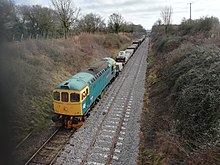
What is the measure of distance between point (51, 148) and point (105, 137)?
104 inches

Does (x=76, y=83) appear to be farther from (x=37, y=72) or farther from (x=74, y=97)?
(x=37, y=72)

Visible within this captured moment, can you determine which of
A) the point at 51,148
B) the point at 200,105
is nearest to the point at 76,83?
the point at 51,148

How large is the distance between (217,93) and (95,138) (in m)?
5.92

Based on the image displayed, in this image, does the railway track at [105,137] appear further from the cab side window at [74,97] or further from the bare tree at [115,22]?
the bare tree at [115,22]

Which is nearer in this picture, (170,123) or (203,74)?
(170,123)

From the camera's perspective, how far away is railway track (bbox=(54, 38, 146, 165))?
27.6ft

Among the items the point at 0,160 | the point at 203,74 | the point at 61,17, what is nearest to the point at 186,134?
the point at 203,74

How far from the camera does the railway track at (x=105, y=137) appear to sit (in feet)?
27.6

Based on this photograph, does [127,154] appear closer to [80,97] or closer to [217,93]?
[80,97]

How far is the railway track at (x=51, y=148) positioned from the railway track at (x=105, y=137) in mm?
366

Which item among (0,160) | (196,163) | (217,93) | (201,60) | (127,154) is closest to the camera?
(0,160)

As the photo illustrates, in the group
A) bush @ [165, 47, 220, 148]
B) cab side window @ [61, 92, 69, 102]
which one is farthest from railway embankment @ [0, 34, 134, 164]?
bush @ [165, 47, 220, 148]

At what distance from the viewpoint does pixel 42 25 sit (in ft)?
103

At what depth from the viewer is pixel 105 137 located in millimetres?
10062
